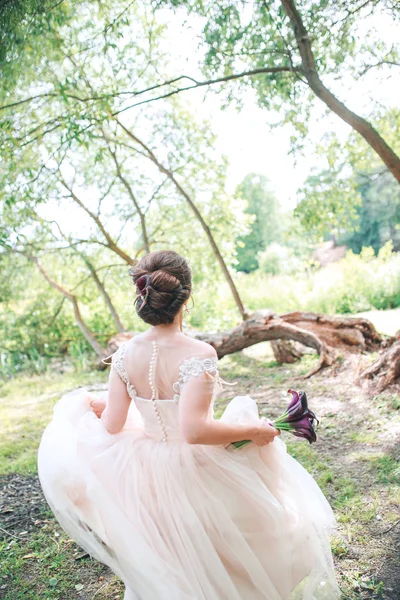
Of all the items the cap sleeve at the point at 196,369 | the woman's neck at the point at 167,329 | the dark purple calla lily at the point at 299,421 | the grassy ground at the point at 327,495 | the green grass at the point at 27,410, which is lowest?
the grassy ground at the point at 327,495

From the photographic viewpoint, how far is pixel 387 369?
5.67m

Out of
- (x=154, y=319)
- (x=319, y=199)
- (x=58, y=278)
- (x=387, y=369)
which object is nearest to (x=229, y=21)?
(x=319, y=199)

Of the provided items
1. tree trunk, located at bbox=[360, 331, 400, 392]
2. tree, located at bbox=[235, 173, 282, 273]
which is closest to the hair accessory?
tree trunk, located at bbox=[360, 331, 400, 392]

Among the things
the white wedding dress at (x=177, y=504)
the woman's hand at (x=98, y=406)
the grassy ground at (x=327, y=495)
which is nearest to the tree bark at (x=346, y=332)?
the grassy ground at (x=327, y=495)

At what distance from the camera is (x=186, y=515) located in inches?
83.7

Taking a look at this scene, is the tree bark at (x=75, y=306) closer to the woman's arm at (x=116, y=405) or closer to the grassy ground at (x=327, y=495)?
the grassy ground at (x=327, y=495)

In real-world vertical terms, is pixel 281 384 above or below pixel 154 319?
below

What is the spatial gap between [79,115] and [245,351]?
5.88m

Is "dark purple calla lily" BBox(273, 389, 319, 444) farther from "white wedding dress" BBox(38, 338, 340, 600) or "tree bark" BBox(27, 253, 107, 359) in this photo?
"tree bark" BBox(27, 253, 107, 359)

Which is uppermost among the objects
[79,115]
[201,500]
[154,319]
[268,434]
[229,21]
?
[229,21]

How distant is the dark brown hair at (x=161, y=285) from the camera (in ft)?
7.00

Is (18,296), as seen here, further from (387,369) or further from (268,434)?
(268,434)

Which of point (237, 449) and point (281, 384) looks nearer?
point (237, 449)

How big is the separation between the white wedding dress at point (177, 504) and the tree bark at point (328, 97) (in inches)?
166
